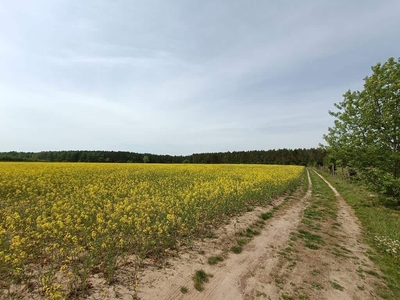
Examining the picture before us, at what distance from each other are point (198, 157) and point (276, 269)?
103018 millimetres

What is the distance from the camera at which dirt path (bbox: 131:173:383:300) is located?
161 inches

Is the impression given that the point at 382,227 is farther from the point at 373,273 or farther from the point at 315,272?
the point at 315,272

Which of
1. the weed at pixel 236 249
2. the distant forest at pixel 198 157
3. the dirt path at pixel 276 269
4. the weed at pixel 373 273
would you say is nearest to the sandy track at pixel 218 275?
the dirt path at pixel 276 269

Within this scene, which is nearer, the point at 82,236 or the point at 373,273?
the point at 373,273

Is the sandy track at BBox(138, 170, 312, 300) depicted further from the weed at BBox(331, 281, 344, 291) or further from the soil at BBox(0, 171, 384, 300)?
the weed at BBox(331, 281, 344, 291)

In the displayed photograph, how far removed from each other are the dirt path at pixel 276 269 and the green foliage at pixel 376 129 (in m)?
6.13

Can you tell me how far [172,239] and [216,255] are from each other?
4.38ft

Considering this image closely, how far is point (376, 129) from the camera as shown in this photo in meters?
12.1

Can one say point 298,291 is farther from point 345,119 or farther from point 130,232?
point 345,119

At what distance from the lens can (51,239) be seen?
5551 millimetres

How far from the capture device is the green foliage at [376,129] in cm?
1114

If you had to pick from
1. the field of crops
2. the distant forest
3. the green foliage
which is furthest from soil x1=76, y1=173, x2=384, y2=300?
the distant forest

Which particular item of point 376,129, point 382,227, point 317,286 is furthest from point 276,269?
point 376,129

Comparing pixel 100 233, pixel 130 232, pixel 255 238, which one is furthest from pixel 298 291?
pixel 100 233
